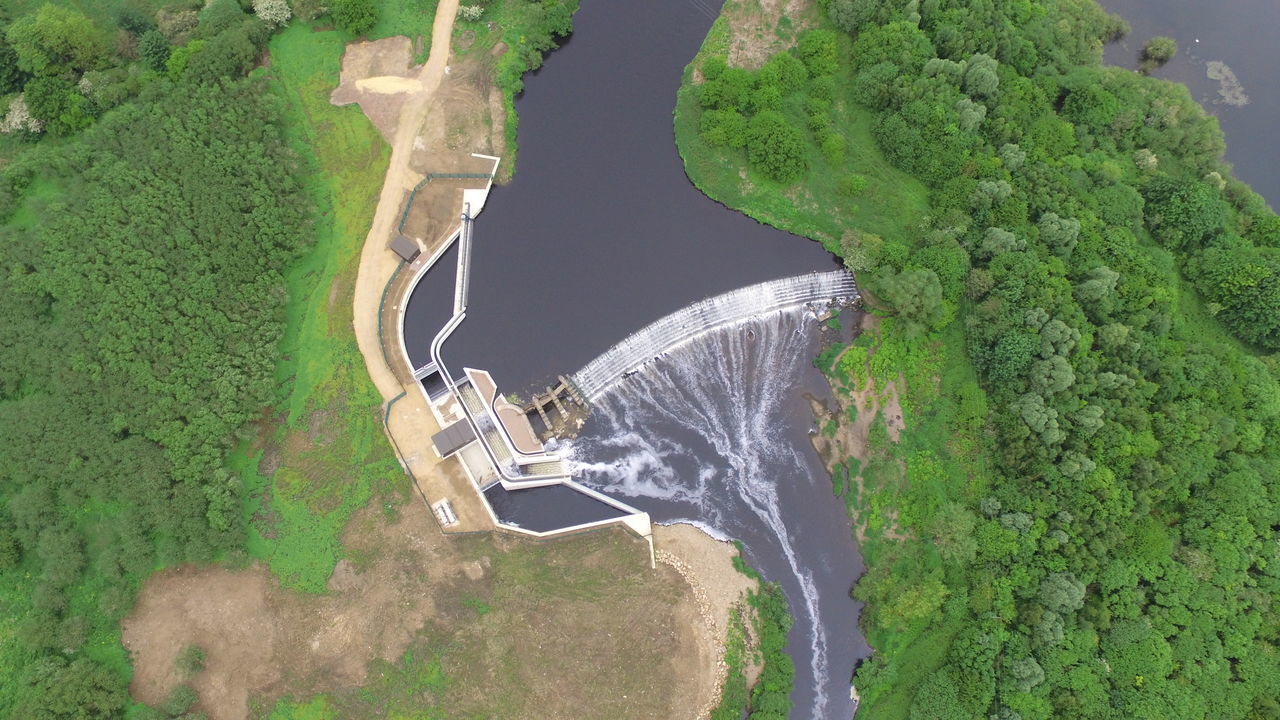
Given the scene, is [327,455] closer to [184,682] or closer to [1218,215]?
[184,682]

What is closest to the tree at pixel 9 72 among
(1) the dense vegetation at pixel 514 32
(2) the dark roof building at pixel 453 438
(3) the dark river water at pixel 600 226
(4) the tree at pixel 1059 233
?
(1) the dense vegetation at pixel 514 32

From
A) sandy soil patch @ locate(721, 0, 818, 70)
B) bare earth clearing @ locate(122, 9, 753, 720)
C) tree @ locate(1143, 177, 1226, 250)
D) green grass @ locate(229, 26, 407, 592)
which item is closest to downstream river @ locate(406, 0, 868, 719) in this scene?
bare earth clearing @ locate(122, 9, 753, 720)

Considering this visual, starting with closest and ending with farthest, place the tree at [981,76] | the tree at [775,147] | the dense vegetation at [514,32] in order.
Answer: the tree at [981,76] < the tree at [775,147] < the dense vegetation at [514,32]

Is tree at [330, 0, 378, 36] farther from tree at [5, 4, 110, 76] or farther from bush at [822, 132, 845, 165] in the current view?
bush at [822, 132, 845, 165]

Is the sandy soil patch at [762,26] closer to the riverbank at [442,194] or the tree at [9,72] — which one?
the riverbank at [442,194]

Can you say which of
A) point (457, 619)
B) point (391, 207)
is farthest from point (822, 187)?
point (457, 619)

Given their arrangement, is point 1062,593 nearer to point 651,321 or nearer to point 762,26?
point 651,321

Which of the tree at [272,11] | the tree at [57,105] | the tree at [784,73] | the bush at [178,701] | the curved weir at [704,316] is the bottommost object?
the bush at [178,701]
